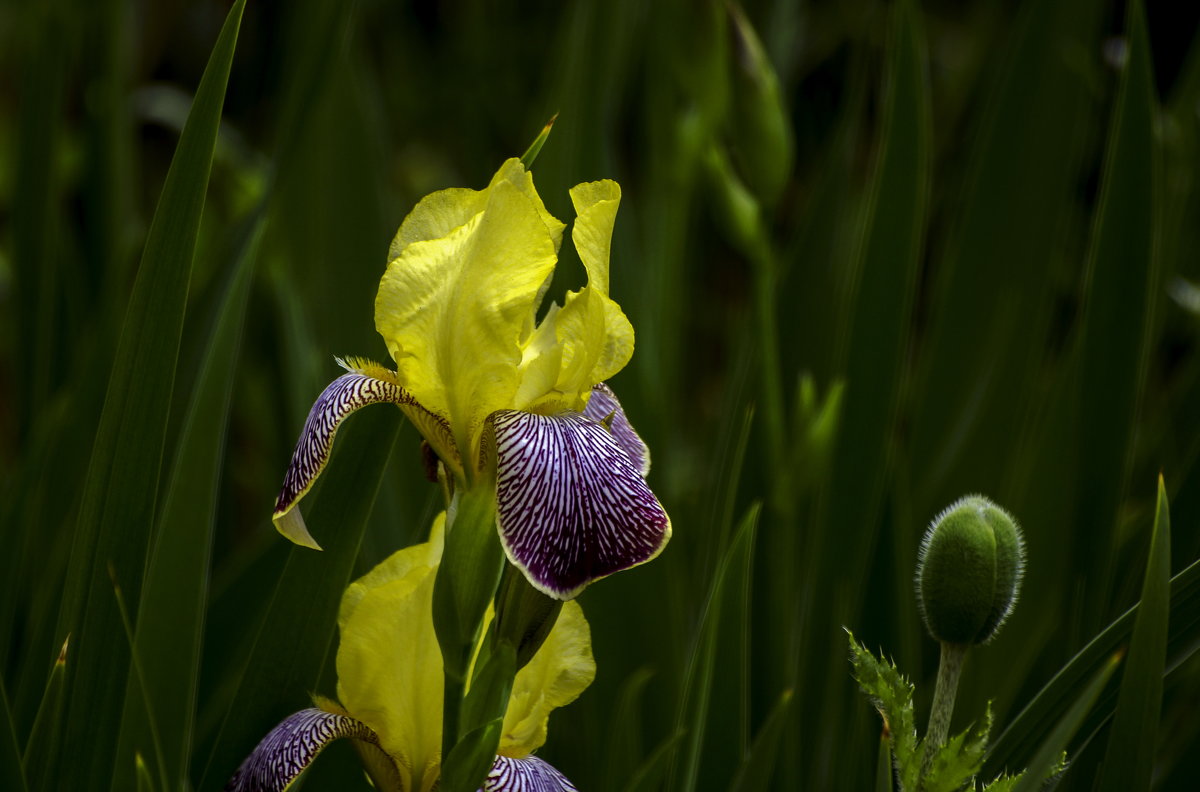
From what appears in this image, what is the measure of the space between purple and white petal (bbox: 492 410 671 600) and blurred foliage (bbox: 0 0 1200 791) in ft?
0.43

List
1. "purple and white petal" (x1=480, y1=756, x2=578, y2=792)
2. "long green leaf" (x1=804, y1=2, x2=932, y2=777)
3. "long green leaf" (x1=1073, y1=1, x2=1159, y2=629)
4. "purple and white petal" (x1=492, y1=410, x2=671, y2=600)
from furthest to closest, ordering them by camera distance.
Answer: "long green leaf" (x1=804, y1=2, x2=932, y2=777)
"long green leaf" (x1=1073, y1=1, x2=1159, y2=629)
"purple and white petal" (x1=480, y1=756, x2=578, y2=792)
"purple and white petal" (x1=492, y1=410, x2=671, y2=600)

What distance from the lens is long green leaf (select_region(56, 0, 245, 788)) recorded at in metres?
0.59

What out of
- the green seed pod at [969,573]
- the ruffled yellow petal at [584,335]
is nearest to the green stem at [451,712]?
the ruffled yellow petal at [584,335]

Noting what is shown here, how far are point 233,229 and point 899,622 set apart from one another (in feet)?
2.26

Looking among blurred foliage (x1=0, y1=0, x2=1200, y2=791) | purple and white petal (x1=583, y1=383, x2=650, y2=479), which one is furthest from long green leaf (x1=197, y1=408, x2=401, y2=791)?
purple and white petal (x1=583, y1=383, x2=650, y2=479)

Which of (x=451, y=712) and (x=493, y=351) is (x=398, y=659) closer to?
(x=451, y=712)

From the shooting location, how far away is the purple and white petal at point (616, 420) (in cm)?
62

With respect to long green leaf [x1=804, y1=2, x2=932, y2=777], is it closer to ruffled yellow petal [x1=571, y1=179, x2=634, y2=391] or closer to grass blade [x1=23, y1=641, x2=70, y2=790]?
ruffled yellow petal [x1=571, y1=179, x2=634, y2=391]

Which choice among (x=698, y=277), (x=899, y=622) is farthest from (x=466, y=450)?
(x=698, y=277)

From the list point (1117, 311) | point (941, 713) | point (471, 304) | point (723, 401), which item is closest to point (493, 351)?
point (471, 304)

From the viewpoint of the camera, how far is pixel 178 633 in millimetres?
647

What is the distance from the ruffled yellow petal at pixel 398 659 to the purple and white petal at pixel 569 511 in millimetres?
129

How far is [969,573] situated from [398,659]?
0.94 ft

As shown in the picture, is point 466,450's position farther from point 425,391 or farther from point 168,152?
point 168,152
